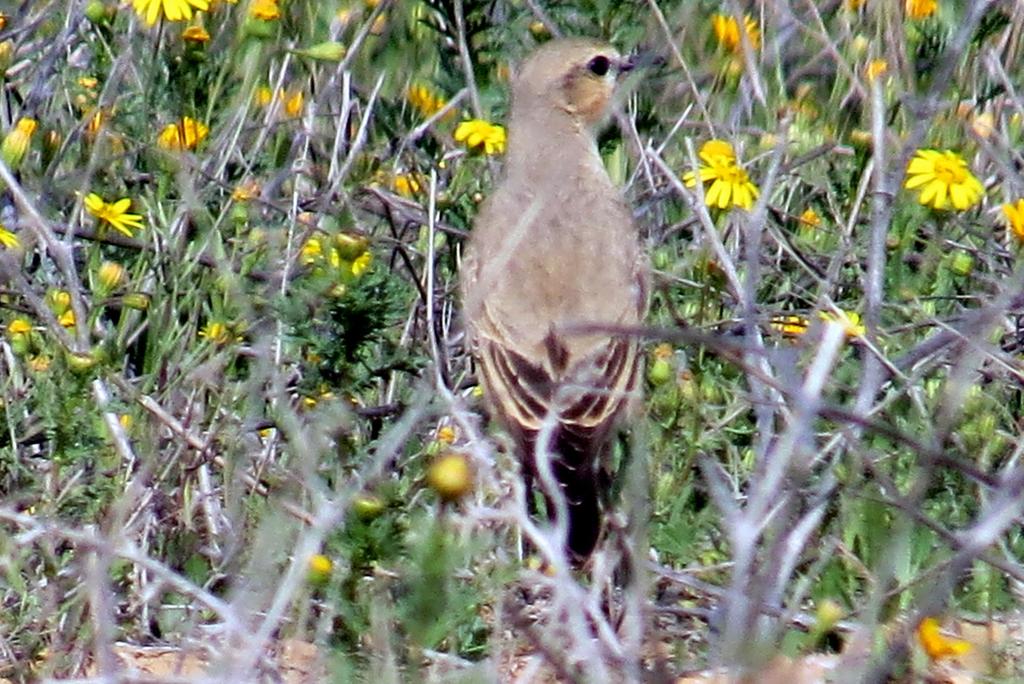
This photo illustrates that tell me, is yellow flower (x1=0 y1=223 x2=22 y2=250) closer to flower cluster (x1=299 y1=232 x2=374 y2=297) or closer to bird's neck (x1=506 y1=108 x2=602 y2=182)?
flower cluster (x1=299 y1=232 x2=374 y2=297)

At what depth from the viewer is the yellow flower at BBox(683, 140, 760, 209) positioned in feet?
18.3

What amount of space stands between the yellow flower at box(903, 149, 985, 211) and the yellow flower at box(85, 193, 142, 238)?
7.27 ft

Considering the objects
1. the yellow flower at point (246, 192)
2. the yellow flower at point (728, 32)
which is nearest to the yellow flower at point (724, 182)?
the yellow flower at point (728, 32)

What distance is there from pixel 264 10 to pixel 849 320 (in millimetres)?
1956

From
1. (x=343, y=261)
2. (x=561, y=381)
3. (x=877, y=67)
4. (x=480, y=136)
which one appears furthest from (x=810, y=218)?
(x=343, y=261)

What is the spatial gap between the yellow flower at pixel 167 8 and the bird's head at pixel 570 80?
1.16 m

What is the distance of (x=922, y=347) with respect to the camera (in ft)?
13.5

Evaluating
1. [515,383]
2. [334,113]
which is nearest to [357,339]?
[515,383]

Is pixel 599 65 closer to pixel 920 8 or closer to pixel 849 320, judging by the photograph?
pixel 920 8

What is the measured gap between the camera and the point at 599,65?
6312 millimetres

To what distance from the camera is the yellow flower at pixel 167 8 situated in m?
5.67

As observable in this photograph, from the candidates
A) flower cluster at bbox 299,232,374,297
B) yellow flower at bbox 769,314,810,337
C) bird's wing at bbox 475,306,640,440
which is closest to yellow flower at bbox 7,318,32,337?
flower cluster at bbox 299,232,374,297

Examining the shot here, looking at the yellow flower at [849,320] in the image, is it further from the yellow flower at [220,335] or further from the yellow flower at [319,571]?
the yellow flower at [220,335]

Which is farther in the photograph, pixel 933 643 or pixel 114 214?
pixel 114 214
